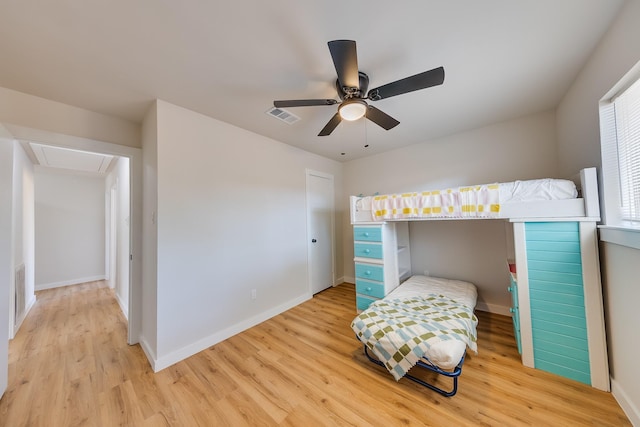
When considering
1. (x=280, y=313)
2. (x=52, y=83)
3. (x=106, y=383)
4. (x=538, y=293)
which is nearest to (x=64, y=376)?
(x=106, y=383)

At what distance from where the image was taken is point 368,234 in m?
2.88

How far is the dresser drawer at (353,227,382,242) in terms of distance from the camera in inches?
110

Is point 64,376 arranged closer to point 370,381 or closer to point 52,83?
point 52,83

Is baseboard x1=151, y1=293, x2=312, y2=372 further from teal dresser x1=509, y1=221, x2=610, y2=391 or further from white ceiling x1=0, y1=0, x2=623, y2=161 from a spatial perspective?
teal dresser x1=509, y1=221, x2=610, y2=391

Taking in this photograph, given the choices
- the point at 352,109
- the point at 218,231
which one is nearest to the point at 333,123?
the point at 352,109

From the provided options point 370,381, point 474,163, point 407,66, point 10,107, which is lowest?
point 370,381

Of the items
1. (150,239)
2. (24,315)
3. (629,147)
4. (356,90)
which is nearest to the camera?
(629,147)

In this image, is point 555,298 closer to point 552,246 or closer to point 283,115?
point 552,246

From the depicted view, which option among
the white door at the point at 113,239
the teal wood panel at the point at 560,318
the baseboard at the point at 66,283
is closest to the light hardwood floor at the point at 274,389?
the teal wood panel at the point at 560,318

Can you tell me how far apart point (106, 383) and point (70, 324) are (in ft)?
6.07

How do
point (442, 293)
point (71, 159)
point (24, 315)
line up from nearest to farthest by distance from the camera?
point (442, 293) < point (24, 315) < point (71, 159)

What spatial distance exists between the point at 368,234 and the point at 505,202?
56.8 inches

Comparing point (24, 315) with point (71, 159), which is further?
point (71, 159)

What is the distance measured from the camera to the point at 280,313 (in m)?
2.97
